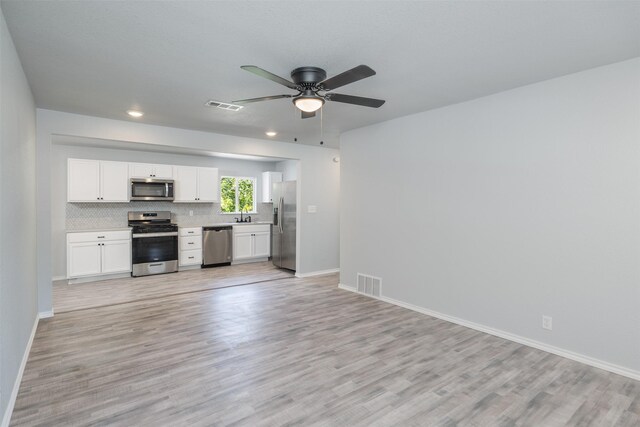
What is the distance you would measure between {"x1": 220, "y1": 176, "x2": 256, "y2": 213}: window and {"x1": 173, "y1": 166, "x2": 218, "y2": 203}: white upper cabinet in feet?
2.04

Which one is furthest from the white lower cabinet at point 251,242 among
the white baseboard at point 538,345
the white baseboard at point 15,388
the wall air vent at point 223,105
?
the white baseboard at point 15,388

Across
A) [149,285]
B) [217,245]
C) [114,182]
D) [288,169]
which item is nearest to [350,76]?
[149,285]

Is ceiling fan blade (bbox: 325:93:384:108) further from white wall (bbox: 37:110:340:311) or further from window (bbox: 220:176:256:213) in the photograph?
window (bbox: 220:176:256:213)

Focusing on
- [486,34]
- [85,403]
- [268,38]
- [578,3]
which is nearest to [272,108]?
[268,38]

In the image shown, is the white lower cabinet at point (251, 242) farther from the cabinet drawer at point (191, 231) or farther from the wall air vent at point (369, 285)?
the wall air vent at point (369, 285)

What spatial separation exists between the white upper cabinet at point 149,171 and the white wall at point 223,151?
1.89 meters

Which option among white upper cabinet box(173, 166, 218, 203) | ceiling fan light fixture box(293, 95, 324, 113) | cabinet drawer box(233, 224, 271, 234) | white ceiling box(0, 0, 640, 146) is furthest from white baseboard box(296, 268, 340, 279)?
ceiling fan light fixture box(293, 95, 324, 113)

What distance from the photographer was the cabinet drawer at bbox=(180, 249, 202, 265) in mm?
6883

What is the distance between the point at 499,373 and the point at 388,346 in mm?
953

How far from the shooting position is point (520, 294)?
3379 millimetres

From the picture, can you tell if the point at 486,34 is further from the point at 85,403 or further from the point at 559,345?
the point at 85,403

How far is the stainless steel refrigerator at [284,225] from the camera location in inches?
258

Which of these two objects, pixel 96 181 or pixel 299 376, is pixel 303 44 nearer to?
pixel 299 376

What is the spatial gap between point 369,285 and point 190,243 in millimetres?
3944
